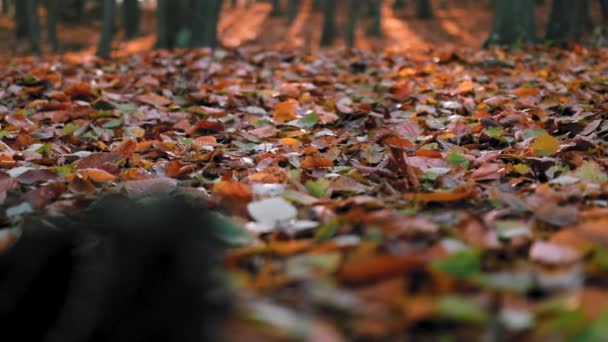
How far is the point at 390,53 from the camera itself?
5895 mm

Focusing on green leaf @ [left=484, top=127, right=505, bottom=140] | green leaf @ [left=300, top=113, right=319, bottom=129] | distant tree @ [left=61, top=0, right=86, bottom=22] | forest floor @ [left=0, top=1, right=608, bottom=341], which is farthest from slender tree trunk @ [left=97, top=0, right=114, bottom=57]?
distant tree @ [left=61, top=0, right=86, bottom=22]

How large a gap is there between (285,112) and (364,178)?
53.4 inches

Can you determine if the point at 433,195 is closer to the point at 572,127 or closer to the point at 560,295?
the point at 560,295

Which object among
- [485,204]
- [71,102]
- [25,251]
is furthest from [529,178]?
[71,102]

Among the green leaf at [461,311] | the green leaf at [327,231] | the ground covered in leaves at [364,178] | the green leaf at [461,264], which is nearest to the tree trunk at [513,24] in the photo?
the ground covered in leaves at [364,178]

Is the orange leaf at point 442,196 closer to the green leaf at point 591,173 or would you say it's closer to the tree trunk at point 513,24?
the green leaf at point 591,173

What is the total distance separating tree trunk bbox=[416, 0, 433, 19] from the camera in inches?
784

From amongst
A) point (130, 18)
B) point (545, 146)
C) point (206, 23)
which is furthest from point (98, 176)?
point (130, 18)

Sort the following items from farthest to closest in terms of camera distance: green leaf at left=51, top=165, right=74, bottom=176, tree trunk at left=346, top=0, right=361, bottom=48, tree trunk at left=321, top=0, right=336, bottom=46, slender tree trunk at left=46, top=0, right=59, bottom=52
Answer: slender tree trunk at left=46, top=0, right=59, bottom=52
tree trunk at left=321, top=0, right=336, bottom=46
tree trunk at left=346, top=0, right=361, bottom=48
green leaf at left=51, top=165, right=74, bottom=176

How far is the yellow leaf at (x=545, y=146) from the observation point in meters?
2.21

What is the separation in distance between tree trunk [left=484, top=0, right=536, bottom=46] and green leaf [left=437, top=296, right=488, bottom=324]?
6.08m

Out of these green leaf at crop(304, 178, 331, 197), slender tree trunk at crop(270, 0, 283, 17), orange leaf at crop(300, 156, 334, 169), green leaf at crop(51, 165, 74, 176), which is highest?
green leaf at crop(304, 178, 331, 197)

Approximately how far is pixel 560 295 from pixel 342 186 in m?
0.90

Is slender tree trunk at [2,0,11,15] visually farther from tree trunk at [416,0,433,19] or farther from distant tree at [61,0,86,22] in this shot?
tree trunk at [416,0,433,19]
